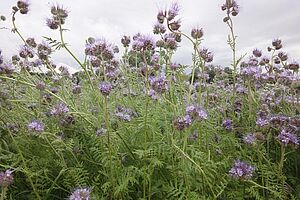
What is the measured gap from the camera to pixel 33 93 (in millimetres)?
3906

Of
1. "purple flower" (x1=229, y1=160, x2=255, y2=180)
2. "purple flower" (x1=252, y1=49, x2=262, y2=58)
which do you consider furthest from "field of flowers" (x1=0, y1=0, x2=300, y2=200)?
"purple flower" (x1=252, y1=49, x2=262, y2=58)

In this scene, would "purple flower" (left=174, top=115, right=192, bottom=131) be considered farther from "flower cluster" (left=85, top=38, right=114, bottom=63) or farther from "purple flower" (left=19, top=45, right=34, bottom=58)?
"purple flower" (left=19, top=45, right=34, bottom=58)

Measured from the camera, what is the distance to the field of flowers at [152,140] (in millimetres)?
2252

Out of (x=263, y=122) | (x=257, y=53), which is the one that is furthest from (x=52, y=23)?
(x=257, y=53)

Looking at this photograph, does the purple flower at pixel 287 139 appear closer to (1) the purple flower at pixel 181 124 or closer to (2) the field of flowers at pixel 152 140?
(2) the field of flowers at pixel 152 140

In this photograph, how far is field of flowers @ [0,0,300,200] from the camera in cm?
225

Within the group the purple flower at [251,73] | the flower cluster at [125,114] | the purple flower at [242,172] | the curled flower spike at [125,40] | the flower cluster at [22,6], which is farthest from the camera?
the curled flower spike at [125,40]

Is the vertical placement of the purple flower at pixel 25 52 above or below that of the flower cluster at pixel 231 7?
below

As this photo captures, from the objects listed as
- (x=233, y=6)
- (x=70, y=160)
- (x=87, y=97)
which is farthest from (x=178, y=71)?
(x=87, y=97)

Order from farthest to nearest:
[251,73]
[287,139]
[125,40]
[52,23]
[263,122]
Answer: [125,40] < [251,73] < [52,23] < [263,122] < [287,139]

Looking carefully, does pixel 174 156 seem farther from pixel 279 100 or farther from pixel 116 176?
pixel 279 100

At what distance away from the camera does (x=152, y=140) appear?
8.57ft

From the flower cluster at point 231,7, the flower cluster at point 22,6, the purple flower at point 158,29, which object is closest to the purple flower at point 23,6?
the flower cluster at point 22,6

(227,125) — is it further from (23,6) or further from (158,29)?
(23,6)
